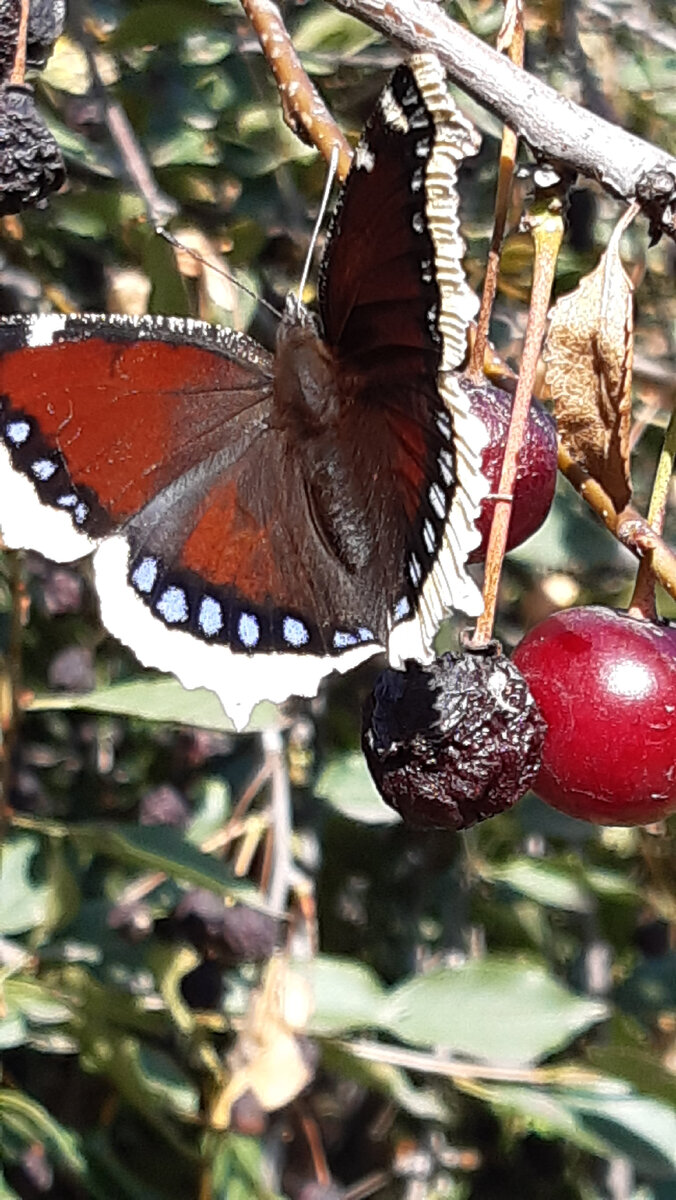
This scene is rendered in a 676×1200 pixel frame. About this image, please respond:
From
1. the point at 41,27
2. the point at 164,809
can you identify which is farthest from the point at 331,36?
the point at 164,809

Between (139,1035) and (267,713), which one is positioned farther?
(139,1035)

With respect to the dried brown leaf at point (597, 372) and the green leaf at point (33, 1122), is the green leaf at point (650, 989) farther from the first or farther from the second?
the dried brown leaf at point (597, 372)

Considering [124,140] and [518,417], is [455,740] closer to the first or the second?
[518,417]

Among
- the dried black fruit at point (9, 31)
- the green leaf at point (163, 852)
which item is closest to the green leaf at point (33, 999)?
the green leaf at point (163, 852)

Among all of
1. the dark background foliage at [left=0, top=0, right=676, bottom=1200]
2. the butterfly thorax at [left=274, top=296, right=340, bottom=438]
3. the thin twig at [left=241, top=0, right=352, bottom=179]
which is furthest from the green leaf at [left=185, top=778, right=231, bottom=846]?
the thin twig at [left=241, top=0, right=352, bottom=179]

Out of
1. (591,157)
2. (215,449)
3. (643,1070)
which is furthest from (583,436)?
(643,1070)

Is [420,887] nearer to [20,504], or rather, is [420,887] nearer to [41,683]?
[41,683]
